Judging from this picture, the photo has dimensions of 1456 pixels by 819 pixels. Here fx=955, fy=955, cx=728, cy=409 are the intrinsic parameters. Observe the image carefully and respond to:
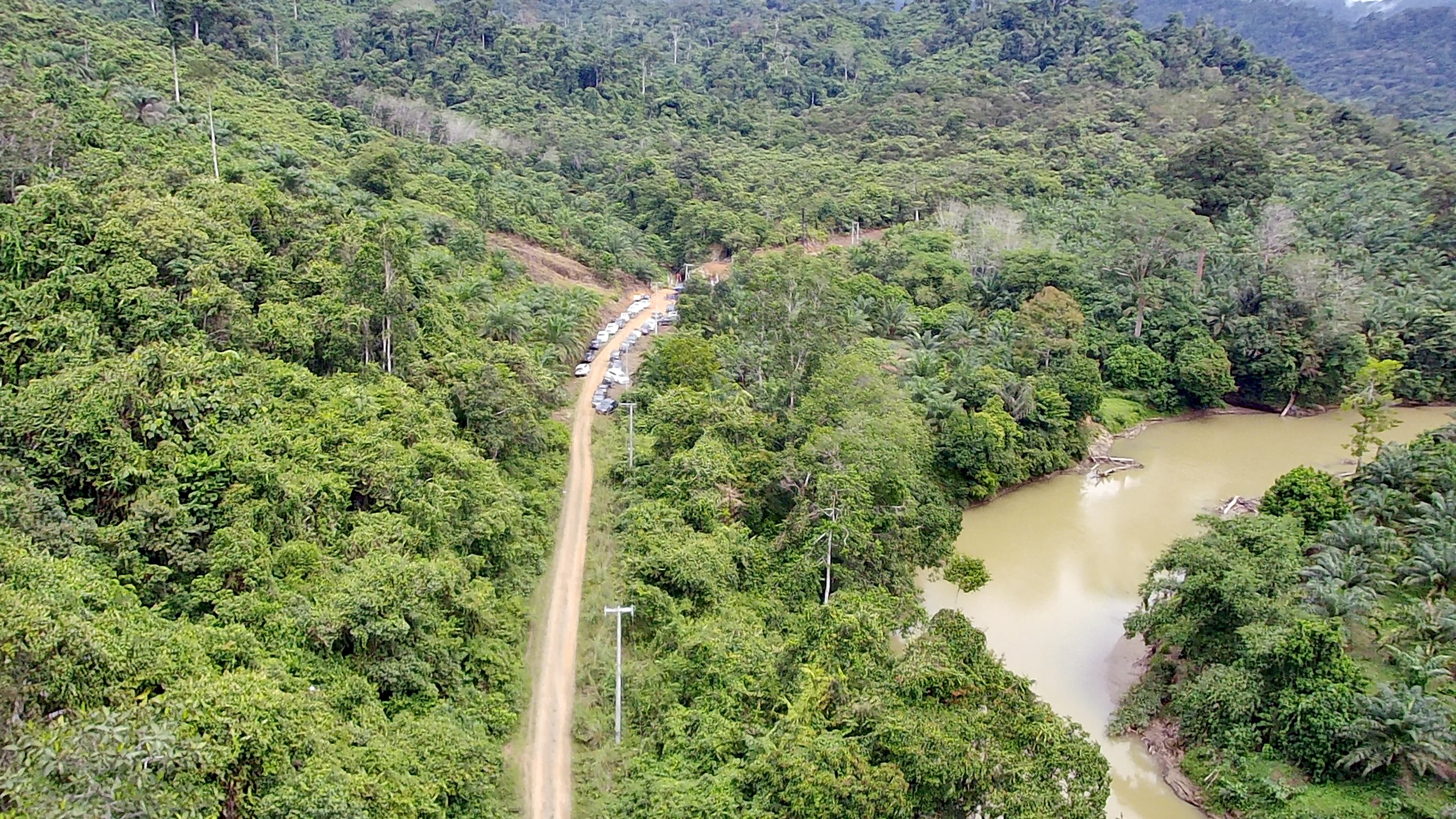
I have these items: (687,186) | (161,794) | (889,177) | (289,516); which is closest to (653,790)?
(161,794)

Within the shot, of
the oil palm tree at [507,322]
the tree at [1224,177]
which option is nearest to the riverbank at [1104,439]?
the tree at [1224,177]

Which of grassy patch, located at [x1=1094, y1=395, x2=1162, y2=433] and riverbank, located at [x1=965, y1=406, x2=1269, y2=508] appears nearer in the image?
riverbank, located at [x1=965, y1=406, x2=1269, y2=508]

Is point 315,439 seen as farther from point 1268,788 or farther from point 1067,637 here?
point 1268,788

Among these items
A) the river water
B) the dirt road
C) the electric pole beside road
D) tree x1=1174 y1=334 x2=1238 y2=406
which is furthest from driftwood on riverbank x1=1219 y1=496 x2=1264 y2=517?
the electric pole beside road

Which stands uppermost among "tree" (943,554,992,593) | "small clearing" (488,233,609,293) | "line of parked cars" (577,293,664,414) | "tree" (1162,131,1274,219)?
"tree" (1162,131,1274,219)

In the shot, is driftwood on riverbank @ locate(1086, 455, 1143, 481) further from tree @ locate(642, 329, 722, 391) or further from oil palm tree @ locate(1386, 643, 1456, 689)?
oil palm tree @ locate(1386, 643, 1456, 689)

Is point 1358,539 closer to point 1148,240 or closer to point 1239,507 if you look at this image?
point 1239,507
